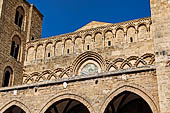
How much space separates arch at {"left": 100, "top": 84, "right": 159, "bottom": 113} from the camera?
12.7 m

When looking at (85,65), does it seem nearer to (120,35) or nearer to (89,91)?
(120,35)

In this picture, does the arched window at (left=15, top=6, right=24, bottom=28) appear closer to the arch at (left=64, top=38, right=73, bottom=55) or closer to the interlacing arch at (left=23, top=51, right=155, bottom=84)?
the arch at (left=64, top=38, right=73, bottom=55)

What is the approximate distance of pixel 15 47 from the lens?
74.0 ft

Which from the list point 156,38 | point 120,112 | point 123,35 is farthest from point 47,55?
point 156,38

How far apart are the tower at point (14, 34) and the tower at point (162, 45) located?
11627mm

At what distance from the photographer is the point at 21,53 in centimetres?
2306

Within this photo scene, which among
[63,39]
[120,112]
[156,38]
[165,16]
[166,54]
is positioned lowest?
[120,112]

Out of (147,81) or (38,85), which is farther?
(38,85)

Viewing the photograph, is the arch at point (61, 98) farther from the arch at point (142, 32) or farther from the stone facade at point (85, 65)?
the arch at point (142, 32)

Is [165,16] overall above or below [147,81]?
above

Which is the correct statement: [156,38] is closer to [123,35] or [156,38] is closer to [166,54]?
[166,54]

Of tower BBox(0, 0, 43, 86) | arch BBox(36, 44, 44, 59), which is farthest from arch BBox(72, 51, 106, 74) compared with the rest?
tower BBox(0, 0, 43, 86)

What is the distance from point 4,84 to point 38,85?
6416 millimetres

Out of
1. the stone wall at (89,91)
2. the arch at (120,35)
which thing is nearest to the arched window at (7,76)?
the stone wall at (89,91)
